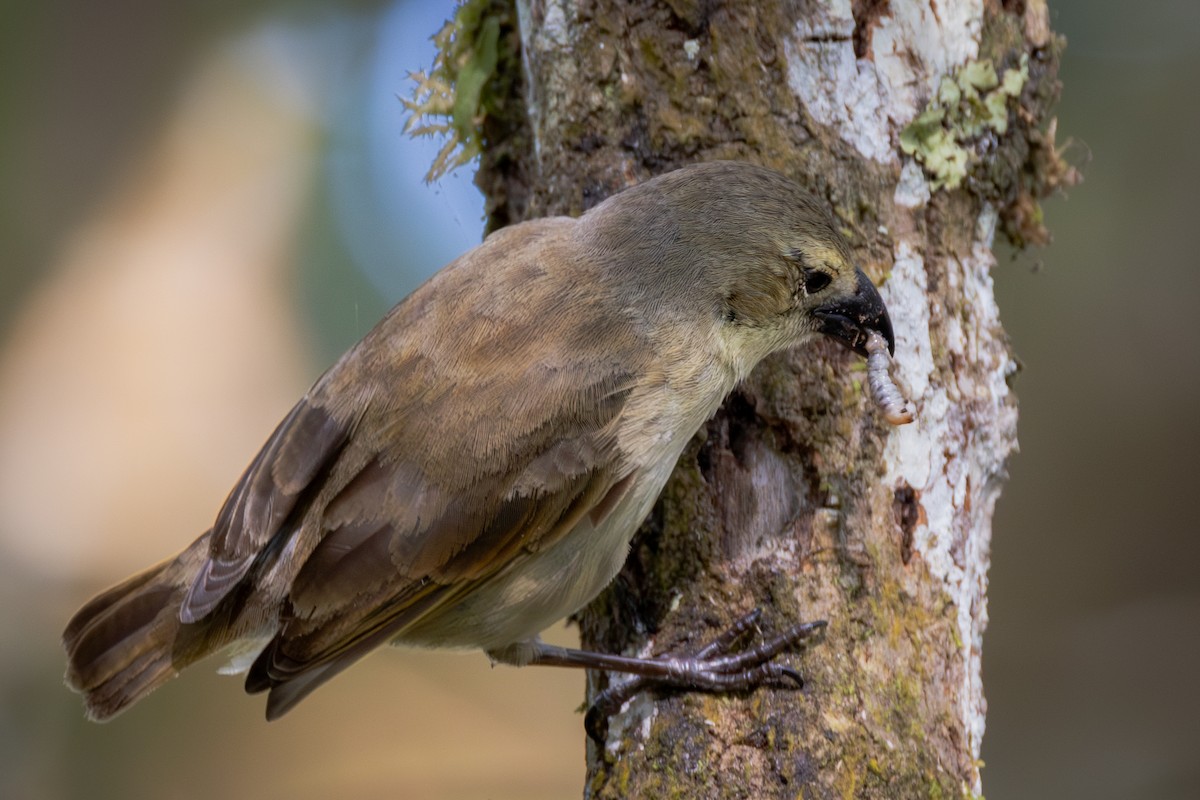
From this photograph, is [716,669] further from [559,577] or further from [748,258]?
[748,258]

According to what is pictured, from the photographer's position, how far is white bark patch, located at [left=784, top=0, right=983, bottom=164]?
11.2 feet

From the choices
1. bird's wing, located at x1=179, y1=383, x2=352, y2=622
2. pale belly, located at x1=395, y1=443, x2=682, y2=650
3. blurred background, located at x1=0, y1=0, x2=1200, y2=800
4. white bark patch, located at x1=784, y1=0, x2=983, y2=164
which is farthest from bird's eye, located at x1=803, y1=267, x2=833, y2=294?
blurred background, located at x1=0, y1=0, x2=1200, y2=800

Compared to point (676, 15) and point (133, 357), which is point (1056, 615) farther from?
point (133, 357)

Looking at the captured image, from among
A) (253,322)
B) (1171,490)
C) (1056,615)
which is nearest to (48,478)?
(253,322)

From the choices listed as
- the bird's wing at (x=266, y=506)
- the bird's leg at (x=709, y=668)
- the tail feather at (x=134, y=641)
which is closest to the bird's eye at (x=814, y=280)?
the bird's leg at (x=709, y=668)

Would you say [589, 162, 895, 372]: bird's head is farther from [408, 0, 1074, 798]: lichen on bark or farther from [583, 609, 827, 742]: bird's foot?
[583, 609, 827, 742]: bird's foot

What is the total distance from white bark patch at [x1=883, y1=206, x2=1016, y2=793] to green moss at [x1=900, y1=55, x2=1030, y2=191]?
0.28 metres

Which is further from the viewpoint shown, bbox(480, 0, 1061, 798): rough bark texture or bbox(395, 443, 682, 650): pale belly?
bbox(395, 443, 682, 650): pale belly

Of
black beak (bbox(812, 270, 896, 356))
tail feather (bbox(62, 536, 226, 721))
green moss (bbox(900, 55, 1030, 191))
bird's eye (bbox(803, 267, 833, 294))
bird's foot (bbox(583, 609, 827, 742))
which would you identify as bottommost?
bird's foot (bbox(583, 609, 827, 742))

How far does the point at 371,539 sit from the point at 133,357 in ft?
15.7

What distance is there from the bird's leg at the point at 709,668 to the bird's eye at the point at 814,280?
1023 mm

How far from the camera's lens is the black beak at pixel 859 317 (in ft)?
10.7

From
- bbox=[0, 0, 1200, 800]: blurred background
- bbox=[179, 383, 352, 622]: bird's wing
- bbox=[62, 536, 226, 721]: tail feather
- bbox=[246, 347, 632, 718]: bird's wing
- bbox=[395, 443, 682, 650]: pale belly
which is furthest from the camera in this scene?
bbox=[0, 0, 1200, 800]: blurred background

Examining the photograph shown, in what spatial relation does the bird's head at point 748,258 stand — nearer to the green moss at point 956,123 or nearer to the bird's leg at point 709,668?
the green moss at point 956,123
